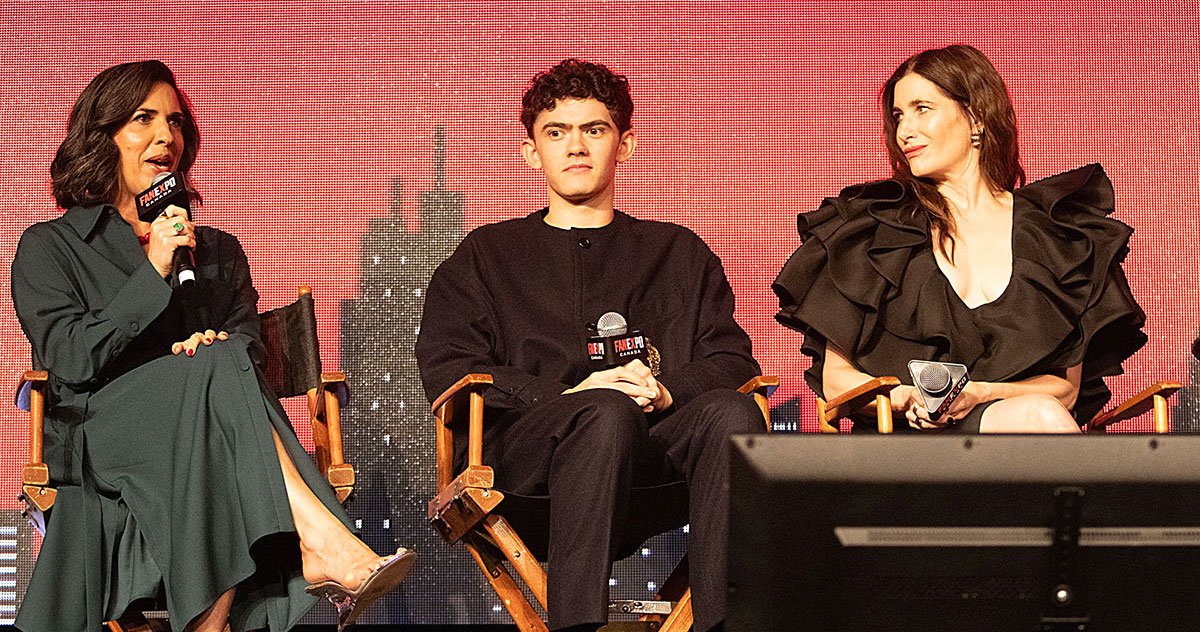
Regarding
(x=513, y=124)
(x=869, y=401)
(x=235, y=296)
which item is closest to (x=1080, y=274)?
(x=869, y=401)

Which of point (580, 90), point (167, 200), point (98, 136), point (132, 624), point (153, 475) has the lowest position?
point (132, 624)

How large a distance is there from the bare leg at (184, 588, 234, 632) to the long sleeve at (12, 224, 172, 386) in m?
0.60

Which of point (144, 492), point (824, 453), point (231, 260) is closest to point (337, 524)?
point (144, 492)

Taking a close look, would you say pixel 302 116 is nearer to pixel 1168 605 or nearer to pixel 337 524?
pixel 337 524

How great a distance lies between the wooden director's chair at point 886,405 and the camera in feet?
9.88

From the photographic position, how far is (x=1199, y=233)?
427 cm

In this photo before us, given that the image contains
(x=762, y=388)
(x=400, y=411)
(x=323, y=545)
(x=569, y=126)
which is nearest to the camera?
(x=323, y=545)

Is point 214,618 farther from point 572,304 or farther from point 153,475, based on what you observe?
point 572,304

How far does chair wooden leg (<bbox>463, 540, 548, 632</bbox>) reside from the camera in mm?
3053

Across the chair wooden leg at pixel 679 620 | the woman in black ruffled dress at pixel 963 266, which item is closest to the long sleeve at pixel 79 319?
the chair wooden leg at pixel 679 620

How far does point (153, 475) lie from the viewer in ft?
9.52

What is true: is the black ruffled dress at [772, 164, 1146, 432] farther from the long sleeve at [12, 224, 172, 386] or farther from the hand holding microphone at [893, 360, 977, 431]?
the long sleeve at [12, 224, 172, 386]

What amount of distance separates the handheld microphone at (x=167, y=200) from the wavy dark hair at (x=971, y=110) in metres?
1.69

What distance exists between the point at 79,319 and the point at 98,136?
525 mm
